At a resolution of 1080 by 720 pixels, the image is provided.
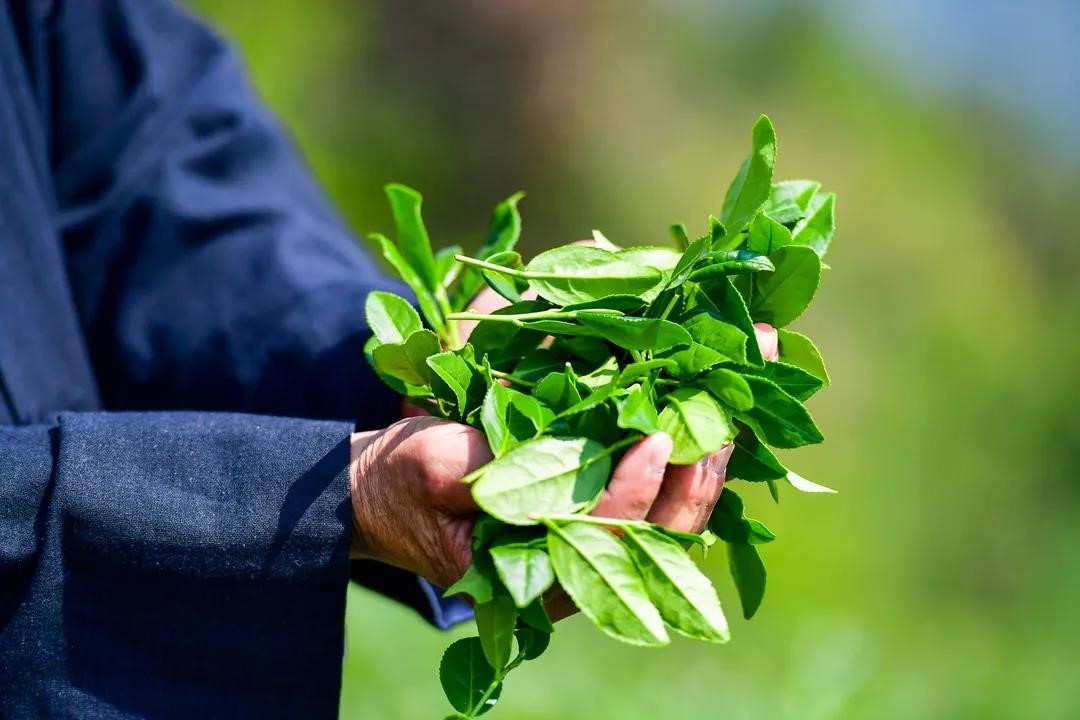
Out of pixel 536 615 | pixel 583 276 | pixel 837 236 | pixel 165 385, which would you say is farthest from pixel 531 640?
pixel 837 236

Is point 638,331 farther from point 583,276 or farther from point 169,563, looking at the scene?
point 169,563

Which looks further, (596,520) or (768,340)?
(768,340)

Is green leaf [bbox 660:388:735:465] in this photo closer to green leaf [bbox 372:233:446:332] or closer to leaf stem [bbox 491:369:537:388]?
leaf stem [bbox 491:369:537:388]

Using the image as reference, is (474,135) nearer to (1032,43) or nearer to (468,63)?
(468,63)

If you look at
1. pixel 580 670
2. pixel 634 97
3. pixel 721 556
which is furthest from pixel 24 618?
pixel 634 97

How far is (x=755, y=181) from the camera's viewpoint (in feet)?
2.40

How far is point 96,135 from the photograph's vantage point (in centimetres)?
121

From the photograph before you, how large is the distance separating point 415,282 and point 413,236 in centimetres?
5

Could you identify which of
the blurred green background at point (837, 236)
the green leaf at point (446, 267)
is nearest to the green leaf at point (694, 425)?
the green leaf at point (446, 267)

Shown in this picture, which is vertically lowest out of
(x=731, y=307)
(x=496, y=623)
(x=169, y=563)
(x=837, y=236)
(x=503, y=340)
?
(x=837, y=236)

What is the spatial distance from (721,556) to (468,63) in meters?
2.09

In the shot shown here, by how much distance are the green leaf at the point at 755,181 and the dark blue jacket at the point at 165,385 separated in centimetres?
33

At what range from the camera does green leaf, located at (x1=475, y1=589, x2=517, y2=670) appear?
651 millimetres

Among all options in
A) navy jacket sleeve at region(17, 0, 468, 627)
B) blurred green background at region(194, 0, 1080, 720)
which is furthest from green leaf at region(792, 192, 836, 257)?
blurred green background at region(194, 0, 1080, 720)
